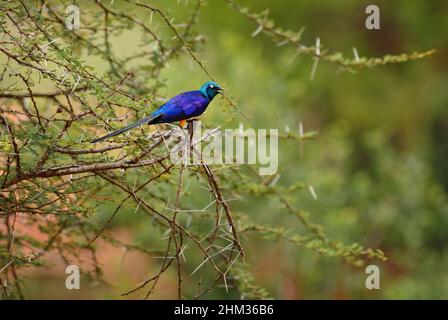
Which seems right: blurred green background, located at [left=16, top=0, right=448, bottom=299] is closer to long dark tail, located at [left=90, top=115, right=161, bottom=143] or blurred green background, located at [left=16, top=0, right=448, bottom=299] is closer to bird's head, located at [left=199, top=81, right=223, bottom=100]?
bird's head, located at [left=199, top=81, right=223, bottom=100]

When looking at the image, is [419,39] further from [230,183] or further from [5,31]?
[5,31]

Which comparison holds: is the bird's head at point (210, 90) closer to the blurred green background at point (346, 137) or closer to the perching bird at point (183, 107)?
the perching bird at point (183, 107)

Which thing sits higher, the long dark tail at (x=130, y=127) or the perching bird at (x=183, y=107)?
the perching bird at (x=183, y=107)

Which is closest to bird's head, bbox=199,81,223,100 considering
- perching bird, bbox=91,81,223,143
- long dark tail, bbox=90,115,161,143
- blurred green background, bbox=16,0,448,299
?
perching bird, bbox=91,81,223,143

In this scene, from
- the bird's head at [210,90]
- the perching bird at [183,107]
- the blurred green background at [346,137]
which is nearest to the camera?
the perching bird at [183,107]

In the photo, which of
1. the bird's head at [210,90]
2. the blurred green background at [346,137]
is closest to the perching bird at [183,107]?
the bird's head at [210,90]

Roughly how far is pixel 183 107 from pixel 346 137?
14199 mm

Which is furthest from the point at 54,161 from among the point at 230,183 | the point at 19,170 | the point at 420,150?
the point at 420,150

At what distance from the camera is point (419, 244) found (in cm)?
1377

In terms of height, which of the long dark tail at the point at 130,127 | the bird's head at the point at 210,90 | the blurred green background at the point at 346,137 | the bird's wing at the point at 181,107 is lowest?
the long dark tail at the point at 130,127

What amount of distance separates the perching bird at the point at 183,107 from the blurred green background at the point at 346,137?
3816 mm

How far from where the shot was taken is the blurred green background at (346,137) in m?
12.7

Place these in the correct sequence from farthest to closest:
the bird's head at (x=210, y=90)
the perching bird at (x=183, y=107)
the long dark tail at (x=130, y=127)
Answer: the bird's head at (x=210, y=90)
the perching bird at (x=183, y=107)
the long dark tail at (x=130, y=127)

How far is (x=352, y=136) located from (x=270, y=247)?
6.15m
